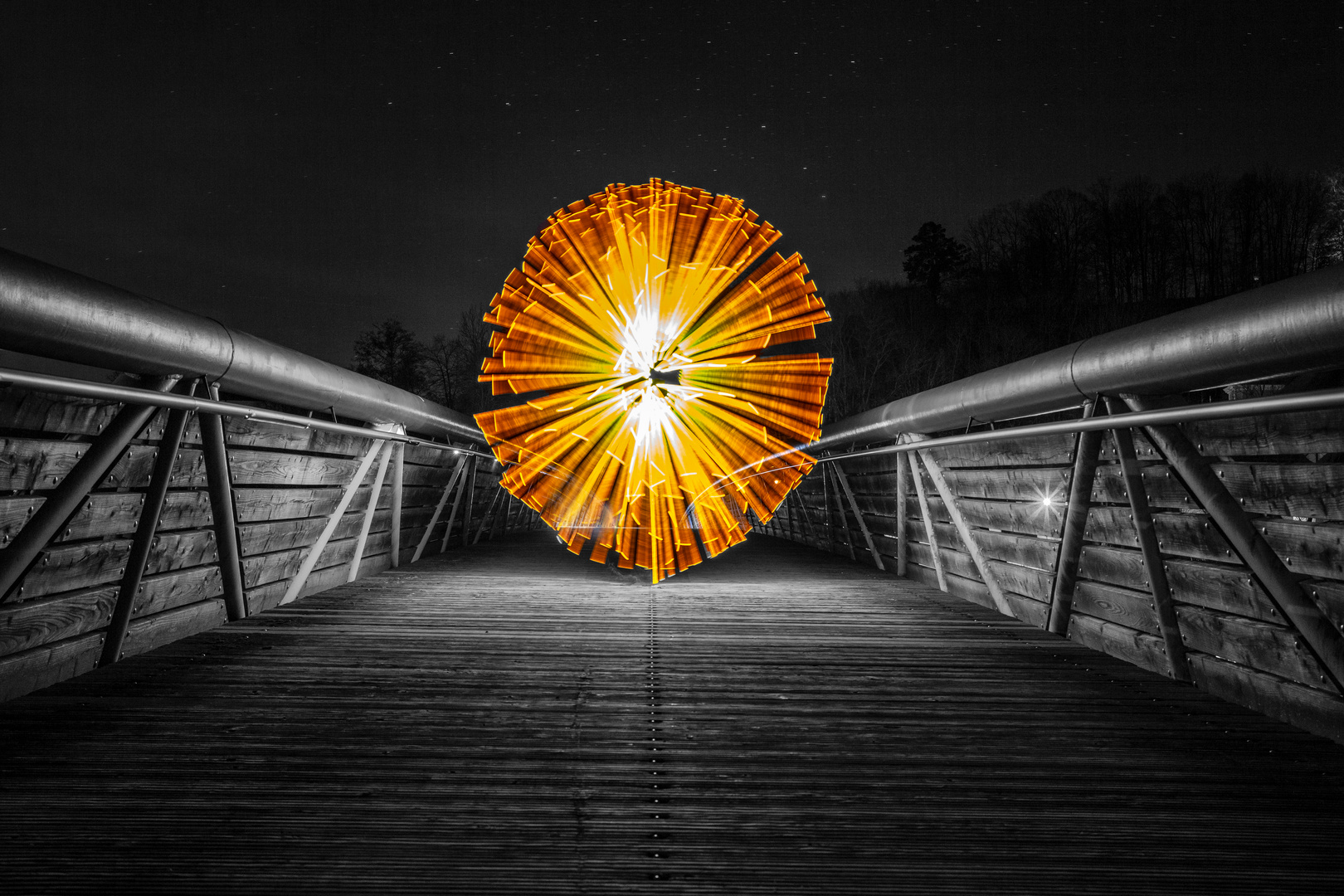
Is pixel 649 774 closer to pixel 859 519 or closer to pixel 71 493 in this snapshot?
pixel 71 493

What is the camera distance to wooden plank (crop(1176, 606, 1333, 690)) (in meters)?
2.22

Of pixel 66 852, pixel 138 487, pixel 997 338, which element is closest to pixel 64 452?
pixel 138 487

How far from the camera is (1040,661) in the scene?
3.15 metres

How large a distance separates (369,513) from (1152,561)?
179 inches

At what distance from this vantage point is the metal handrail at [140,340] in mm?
2146

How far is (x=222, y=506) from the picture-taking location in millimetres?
3381

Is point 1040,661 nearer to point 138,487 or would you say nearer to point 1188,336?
point 1188,336

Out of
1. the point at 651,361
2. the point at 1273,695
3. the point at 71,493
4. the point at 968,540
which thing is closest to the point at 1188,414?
the point at 1273,695

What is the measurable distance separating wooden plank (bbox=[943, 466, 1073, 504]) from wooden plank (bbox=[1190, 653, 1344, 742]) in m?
0.96

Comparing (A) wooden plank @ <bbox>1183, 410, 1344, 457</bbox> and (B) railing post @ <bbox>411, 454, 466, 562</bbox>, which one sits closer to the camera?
(A) wooden plank @ <bbox>1183, 410, 1344, 457</bbox>

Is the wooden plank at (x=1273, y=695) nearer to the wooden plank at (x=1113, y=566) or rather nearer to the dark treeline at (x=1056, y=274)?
the wooden plank at (x=1113, y=566)

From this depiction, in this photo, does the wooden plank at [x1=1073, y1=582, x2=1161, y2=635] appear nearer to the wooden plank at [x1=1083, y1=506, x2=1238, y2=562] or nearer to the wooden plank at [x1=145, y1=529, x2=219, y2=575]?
the wooden plank at [x1=1083, y1=506, x2=1238, y2=562]

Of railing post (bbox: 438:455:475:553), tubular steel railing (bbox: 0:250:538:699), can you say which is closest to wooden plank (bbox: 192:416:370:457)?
tubular steel railing (bbox: 0:250:538:699)

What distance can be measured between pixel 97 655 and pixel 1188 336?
384 centimetres
